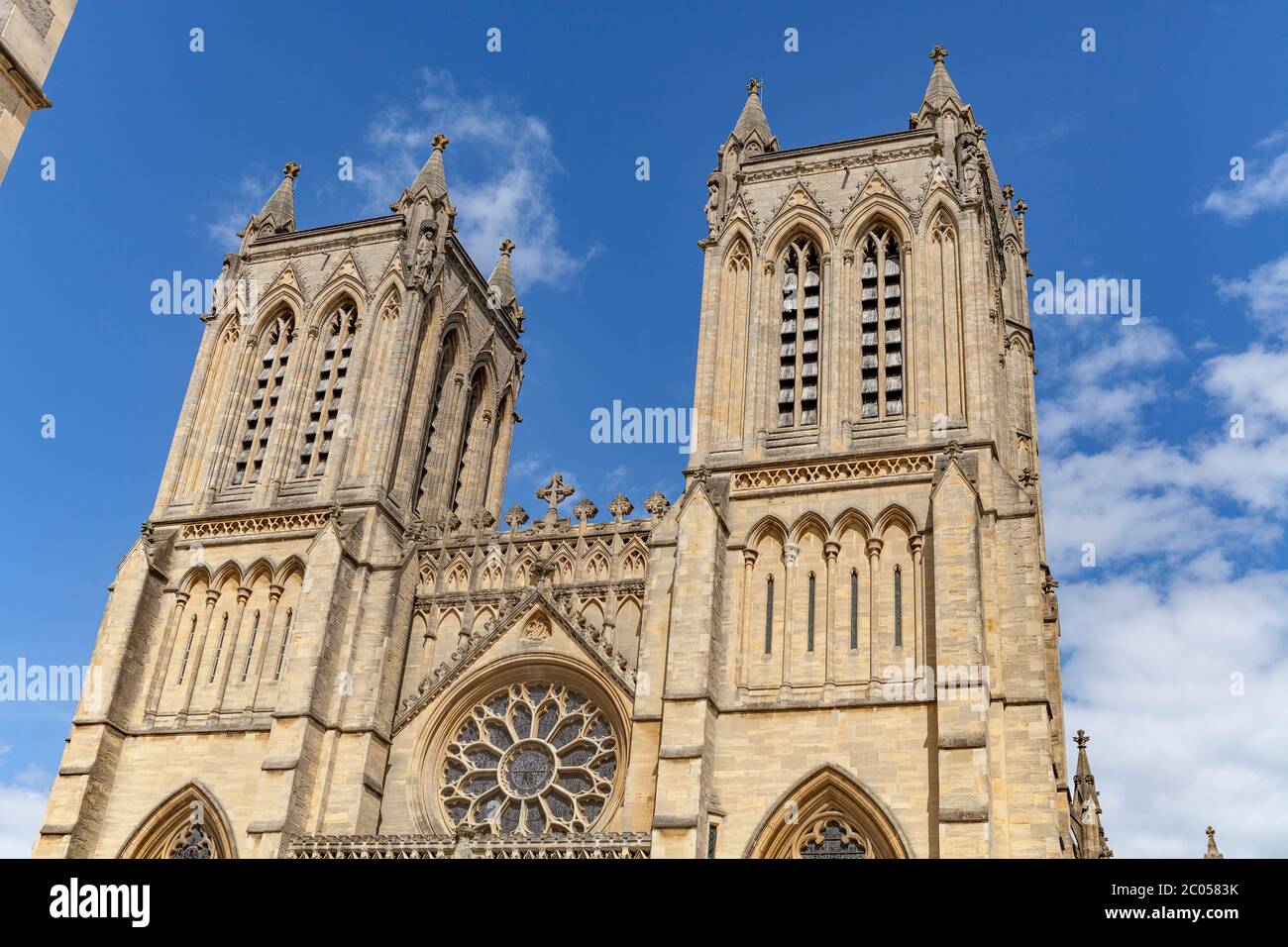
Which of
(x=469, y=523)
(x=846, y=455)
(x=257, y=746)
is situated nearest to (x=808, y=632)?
(x=846, y=455)

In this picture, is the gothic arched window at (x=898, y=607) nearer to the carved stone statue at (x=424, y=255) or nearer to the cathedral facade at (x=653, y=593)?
the cathedral facade at (x=653, y=593)

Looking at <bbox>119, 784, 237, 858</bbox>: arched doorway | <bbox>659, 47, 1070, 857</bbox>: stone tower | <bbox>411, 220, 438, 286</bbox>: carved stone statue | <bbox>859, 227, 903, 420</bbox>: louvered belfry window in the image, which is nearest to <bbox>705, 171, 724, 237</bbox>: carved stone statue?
<bbox>659, 47, 1070, 857</bbox>: stone tower

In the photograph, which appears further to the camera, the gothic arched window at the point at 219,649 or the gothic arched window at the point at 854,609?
the gothic arched window at the point at 219,649

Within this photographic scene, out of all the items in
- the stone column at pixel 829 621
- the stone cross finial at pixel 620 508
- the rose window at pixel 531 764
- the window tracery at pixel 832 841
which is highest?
the stone cross finial at pixel 620 508

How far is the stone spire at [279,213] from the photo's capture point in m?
37.3

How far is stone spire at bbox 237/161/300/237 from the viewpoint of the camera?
123ft

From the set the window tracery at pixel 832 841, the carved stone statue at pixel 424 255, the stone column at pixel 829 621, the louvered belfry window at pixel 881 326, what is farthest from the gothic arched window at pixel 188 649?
the louvered belfry window at pixel 881 326

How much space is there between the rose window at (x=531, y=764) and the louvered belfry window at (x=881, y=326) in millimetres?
8965

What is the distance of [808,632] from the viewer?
25.5 metres

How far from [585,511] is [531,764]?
596cm

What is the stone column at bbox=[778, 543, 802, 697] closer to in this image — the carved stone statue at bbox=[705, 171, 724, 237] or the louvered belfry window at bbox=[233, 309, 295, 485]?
Answer: the carved stone statue at bbox=[705, 171, 724, 237]

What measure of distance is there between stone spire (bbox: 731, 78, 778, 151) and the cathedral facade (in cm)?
9

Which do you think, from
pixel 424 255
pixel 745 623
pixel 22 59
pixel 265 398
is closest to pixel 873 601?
pixel 745 623
